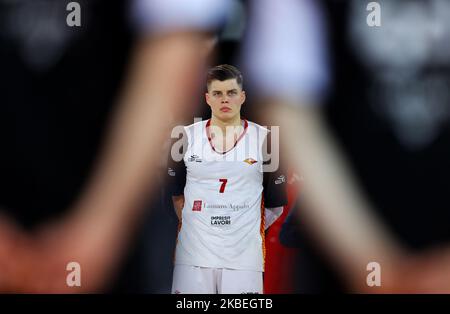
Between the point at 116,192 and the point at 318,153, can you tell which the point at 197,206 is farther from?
the point at 318,153

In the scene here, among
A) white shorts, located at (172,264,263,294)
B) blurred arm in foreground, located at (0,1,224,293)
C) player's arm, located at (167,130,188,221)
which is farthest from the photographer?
blurred arm in foreground, located at (0,1,224,293)

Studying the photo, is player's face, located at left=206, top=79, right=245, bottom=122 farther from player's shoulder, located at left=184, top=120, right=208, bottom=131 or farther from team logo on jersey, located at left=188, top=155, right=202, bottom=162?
team logo on jersey, located at left=188, top=155, right=202, bottom=162

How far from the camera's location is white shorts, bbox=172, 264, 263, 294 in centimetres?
405

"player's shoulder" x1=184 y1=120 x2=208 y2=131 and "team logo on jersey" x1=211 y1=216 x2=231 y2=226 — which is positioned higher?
"player's shoulder" x1=184 y1=120 x2=208 y2=131

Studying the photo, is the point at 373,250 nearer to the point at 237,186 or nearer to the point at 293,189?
the point at 293,189

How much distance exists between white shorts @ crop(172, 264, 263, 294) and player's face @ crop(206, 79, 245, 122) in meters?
0.96

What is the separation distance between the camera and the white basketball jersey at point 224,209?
4.05 metres

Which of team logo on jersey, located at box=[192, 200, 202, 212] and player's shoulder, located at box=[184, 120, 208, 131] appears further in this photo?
player's shoulder, located at box=[184, 120, 208, 131]

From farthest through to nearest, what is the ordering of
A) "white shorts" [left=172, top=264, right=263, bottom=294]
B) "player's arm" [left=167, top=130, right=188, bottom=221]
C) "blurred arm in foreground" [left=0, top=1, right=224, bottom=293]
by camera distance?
"blurred arm in foreground" [left=0, top=1, right=224, bottom=293] → "player's arm" [left=167, top=130, right=188, bottom=221] → "white shorts" [left=172, top=264, right=263, bottom=294]

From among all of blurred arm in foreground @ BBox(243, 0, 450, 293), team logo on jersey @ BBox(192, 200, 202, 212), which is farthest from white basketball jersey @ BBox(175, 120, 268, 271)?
blurred arm in foreground @ BBox(243, 0, 450, 293)

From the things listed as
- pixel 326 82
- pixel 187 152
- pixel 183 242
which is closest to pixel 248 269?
pixel 183 242

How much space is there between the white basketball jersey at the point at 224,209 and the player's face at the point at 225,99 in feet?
0.65

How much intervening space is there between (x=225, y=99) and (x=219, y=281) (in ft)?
3.74

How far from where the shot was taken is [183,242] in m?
4.14
